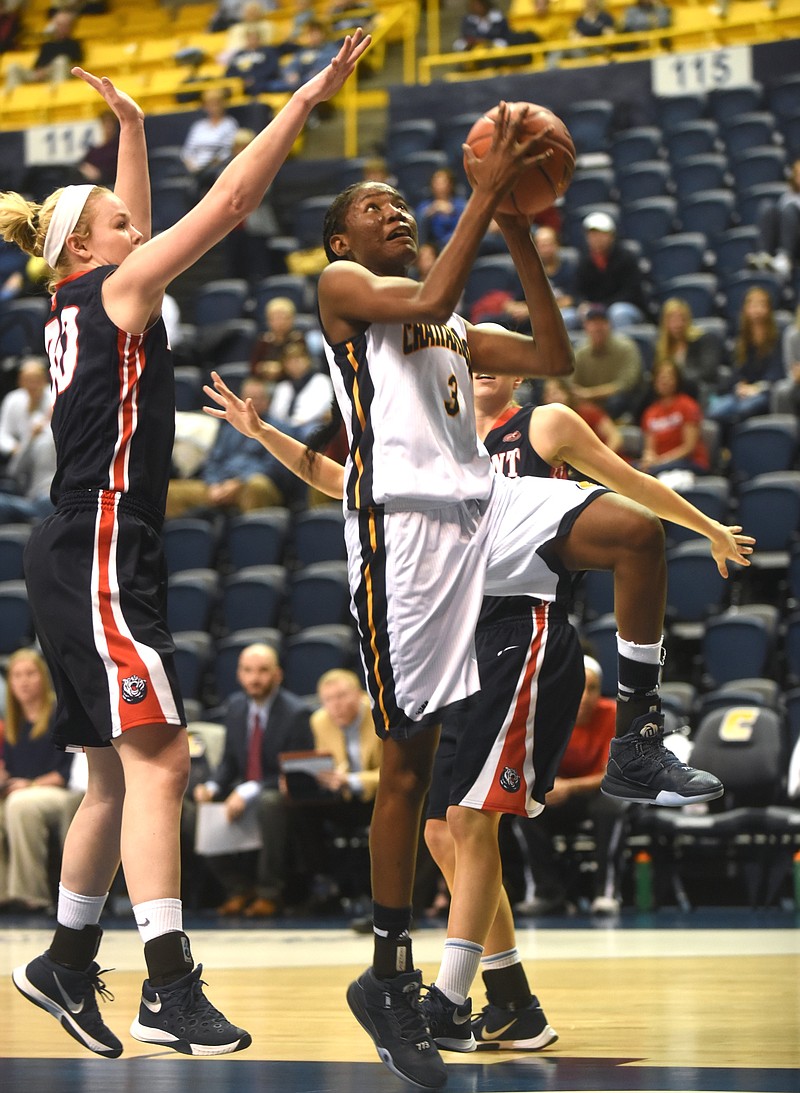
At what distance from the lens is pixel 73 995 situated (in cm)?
390

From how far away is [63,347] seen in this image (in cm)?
392

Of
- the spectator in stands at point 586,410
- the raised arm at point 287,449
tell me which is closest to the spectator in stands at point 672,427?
the spectator in stands at point 586,410

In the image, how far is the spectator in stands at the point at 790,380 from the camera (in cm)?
1016

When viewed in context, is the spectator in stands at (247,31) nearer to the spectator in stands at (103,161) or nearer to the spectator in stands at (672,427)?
the spectator in stands at (103,161)

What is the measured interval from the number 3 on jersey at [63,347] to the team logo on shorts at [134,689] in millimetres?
721

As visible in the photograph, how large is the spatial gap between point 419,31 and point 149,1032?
15.8 metres

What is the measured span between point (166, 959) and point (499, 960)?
44.8 inches

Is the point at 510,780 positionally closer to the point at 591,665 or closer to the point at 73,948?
the point at 73,948

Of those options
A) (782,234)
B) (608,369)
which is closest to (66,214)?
(608,369)

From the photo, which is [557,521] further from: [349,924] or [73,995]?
[349,924]

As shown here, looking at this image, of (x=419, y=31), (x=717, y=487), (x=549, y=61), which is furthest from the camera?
(x=419, y=31)

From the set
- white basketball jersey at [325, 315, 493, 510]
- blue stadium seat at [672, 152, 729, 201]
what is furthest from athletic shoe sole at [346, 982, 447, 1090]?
blue stadium seat at [672, 152, 729, 201]

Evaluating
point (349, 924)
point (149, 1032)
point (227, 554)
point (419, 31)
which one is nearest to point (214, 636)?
point (227, 554)

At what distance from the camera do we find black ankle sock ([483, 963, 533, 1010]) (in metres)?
4.42
